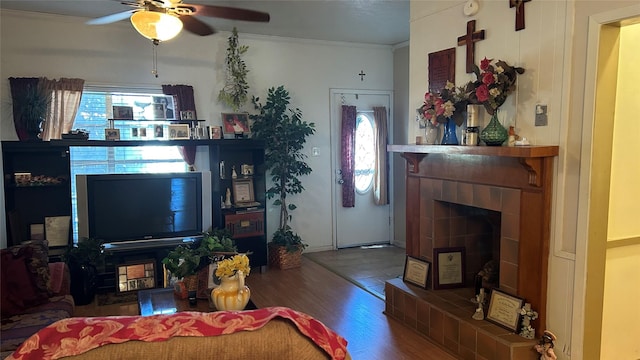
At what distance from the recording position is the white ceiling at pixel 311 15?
4430 millimetres

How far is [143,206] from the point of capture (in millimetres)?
4875

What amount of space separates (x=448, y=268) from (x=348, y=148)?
2779 mm

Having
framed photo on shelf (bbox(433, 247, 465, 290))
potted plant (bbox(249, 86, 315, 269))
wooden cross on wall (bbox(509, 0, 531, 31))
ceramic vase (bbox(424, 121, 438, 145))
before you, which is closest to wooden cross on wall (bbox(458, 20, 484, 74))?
wooden cross on wall (bbox(509, 0, 531, 31))

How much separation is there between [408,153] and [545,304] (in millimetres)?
1560

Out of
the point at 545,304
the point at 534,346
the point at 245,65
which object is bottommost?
the point at 534,346

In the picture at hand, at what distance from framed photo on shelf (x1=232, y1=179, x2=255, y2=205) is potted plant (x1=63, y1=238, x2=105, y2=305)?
1.56 m

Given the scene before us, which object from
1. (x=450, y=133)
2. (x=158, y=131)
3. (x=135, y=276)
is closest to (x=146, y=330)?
(x=450, y=133)

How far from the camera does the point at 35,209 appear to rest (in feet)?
15.5

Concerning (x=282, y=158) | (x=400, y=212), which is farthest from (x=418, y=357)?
(x=400, y=212)

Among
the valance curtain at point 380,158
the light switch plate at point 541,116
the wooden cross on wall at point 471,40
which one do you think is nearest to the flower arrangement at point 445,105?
the wooden cross on wall at point 471,40

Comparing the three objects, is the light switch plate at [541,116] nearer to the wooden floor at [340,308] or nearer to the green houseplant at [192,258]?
the wooden floor at [340,308]

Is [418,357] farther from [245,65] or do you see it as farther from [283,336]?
[245,65]

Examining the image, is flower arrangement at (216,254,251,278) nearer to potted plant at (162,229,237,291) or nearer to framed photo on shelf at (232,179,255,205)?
potted plant at (162,229,237,291)

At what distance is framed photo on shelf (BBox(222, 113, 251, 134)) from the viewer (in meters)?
5.42
